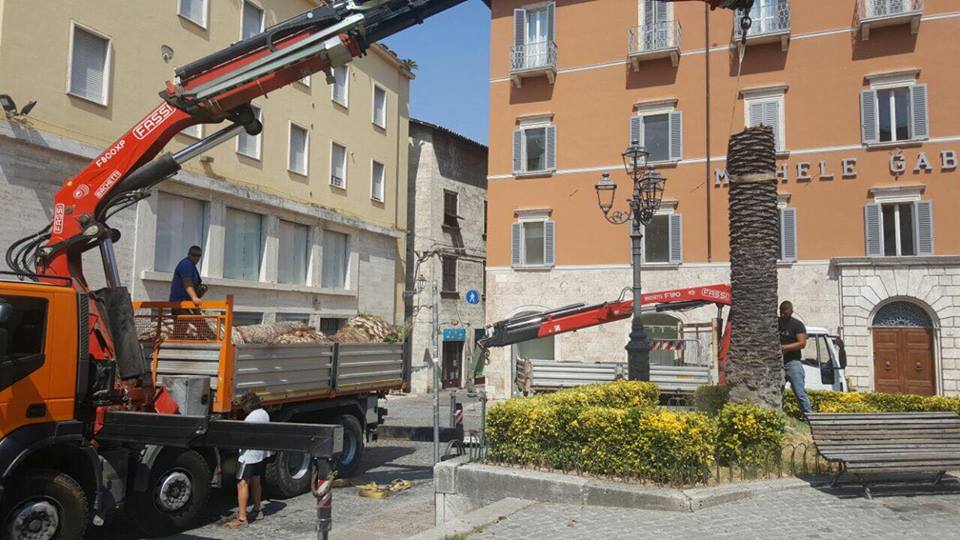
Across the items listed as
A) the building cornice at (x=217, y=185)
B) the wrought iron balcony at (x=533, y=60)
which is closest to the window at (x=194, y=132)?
the building cornice at (x=217, y=185)

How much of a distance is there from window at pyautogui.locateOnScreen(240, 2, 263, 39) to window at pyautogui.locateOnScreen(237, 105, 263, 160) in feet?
6.93

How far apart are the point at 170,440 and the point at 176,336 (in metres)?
2.48

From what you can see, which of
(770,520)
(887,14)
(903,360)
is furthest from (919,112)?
(770,520)

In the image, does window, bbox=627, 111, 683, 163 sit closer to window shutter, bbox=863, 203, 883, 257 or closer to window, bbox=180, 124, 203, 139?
window shutter, bbox=863, 203, 883, 257

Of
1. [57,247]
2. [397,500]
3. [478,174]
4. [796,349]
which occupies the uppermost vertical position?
[478,174]

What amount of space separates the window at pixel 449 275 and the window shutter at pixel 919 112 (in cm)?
1681

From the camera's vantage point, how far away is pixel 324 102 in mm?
22844

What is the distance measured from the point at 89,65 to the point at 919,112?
20981 mm

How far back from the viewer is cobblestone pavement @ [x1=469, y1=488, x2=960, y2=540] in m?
6.28

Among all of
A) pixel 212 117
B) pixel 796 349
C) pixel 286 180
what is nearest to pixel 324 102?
pixel 286 180

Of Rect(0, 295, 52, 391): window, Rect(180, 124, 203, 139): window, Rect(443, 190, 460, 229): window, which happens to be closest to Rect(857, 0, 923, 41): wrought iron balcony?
Rect(443, 190, 460, 229): window

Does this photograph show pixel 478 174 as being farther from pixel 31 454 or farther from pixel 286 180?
pixel 31 454

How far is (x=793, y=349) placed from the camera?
1045 cm

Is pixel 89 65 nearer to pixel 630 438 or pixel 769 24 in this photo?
pixel 630 438
